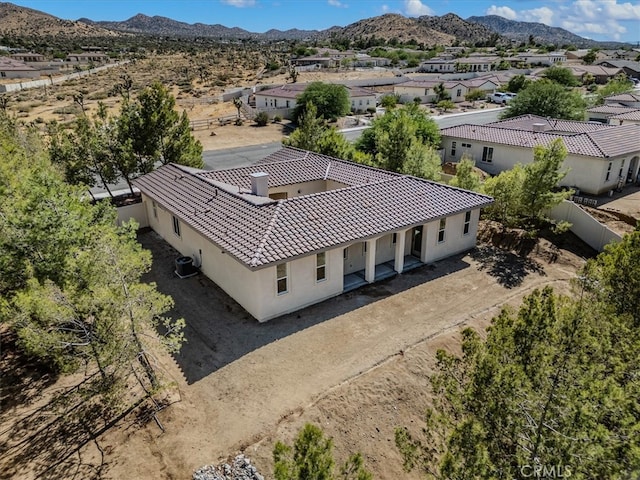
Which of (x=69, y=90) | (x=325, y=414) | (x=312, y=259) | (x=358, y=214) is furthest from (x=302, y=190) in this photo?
(x=69, y=90)

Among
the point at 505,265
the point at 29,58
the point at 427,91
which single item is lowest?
the point at 505,265

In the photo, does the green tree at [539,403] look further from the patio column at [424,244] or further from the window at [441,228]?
the window at [441,228]

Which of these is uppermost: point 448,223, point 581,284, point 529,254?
point 581,284

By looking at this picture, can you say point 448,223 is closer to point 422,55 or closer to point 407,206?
point 407,206

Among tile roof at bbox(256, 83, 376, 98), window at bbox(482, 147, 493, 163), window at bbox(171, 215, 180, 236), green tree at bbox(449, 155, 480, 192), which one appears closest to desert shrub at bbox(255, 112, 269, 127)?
tile roof at bbox(256, 83, 376, 98)

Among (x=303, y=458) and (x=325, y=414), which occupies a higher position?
(x=303, y=458)

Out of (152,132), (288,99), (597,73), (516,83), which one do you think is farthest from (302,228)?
(597,73)

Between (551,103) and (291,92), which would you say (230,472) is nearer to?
(551,103)

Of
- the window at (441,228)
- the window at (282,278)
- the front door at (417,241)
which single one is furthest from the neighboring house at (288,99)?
the window at (282,278)

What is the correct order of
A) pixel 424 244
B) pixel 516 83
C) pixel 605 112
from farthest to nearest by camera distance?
pixel 516 83 → pixel 605 112 → pixel 424 244
